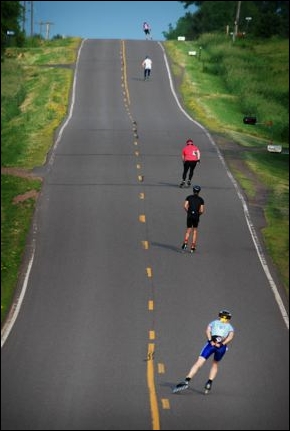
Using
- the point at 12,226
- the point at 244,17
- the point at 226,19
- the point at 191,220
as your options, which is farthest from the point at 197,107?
the point at 226,19

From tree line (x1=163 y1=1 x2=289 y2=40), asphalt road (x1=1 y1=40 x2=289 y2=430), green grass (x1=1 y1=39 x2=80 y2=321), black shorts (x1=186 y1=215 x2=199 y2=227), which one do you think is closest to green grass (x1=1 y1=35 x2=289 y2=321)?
green grass (x1=1 y1=39 x2=80 y2=321)

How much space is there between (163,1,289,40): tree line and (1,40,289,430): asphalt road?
5899 centimetres

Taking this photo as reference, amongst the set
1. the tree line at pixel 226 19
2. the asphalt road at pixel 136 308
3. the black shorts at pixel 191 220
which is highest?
the tree line at pixel 226 19

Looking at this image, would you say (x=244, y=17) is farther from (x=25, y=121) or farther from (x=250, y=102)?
(x=25, y=121)

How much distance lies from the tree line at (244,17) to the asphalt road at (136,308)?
59.0 meters

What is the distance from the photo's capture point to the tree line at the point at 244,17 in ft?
304

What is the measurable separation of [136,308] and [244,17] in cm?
10531

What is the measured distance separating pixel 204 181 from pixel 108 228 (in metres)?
7.76

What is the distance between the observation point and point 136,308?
1950 centimetres

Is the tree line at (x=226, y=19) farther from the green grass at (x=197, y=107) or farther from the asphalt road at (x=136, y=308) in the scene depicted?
the asphalt road at (x=136, y=308)

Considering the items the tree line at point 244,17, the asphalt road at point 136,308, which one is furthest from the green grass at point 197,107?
the tree line at point 244,17

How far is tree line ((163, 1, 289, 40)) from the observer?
304ft

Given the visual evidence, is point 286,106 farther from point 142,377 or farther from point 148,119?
point 142,377

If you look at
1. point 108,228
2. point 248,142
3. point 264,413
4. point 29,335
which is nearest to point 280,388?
point 264,413
